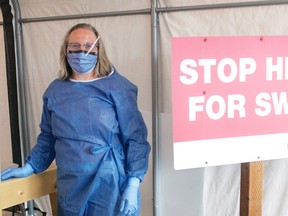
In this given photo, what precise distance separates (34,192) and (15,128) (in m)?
0.97

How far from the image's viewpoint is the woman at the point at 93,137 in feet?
3.96

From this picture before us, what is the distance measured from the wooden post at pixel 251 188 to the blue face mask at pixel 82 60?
65cm

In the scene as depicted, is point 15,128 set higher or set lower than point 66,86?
lower

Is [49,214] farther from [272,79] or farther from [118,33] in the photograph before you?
[272,79]

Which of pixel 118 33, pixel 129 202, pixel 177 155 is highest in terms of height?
pixel 118 33

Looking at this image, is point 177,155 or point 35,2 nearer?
point 177,155

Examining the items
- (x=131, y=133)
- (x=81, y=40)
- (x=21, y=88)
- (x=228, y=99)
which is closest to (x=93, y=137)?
(x=131, y=133)

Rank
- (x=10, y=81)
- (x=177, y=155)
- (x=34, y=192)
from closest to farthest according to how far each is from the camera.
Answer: (x=177, y=155)
(x=34, y=192)
(x=10, y=81)

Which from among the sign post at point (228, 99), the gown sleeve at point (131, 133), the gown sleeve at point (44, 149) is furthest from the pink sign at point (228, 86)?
the gown sleeve at point (44, 149)

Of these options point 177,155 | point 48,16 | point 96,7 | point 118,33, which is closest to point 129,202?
point 177,155

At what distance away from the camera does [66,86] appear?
1.28m

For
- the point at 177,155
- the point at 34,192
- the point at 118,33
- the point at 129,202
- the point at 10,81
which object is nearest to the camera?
the point at 177,155

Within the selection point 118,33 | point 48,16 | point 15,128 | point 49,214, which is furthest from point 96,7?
point 49,214

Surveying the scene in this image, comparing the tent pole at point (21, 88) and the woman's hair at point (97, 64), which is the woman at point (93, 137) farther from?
the tent pole at point (21, 88)
